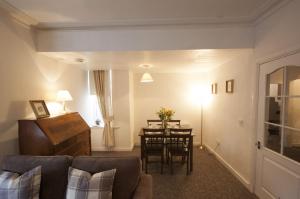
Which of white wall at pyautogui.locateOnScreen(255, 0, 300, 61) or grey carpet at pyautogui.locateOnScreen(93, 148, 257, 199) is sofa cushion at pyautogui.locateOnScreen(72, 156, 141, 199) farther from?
white wall at pyautogui.locateOnScreen(255, 0, 300, 61)

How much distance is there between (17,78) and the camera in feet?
8.24

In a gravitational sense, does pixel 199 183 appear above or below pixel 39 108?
below

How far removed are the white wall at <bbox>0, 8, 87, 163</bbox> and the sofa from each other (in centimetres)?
77

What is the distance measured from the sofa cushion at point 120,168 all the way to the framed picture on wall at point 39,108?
1357 mm

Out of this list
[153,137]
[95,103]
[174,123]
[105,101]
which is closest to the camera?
[153,137]

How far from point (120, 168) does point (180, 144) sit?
219 centimetres

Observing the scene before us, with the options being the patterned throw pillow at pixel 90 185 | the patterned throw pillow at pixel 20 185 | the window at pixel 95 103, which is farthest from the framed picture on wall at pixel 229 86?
the patterned throw pillow at pixel 20 185

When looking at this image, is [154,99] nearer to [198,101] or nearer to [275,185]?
[198,101]

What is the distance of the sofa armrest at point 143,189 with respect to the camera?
161 cm

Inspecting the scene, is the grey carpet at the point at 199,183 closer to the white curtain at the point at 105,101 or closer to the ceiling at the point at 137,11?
the white curtain at the point at 105,101

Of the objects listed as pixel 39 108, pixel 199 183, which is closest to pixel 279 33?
pixel 199 183

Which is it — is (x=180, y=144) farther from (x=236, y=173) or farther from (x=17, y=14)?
(x=17, y=14)

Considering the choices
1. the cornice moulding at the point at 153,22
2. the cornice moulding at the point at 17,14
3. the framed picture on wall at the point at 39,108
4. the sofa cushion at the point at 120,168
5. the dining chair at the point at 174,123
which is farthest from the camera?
the dining chair at the point at 174,123

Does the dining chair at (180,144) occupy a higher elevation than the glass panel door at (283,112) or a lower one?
lower
